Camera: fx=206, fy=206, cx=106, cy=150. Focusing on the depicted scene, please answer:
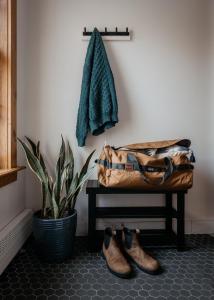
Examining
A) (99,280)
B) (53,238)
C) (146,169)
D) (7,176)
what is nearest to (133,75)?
(146,169)

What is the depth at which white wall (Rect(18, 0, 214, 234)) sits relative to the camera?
1.65m

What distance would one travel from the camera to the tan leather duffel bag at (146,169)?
1305 millimetres

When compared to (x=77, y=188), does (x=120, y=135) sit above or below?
above

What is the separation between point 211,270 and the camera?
1202 mm

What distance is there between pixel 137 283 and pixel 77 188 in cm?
65

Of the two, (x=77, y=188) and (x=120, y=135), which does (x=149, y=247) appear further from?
(x=120, y=135)

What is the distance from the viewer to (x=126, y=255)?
1.35 meters

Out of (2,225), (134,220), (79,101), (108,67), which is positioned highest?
Result: (108,67)

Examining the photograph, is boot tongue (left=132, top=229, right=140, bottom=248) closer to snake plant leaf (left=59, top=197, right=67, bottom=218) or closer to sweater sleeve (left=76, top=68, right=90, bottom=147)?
snake plant leaf (left=59, top=197, right=67, bottom=218)

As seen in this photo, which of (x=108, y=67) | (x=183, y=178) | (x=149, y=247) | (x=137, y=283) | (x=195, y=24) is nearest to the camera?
(x=137, y=283)

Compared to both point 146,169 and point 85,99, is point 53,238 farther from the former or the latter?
point 85,99

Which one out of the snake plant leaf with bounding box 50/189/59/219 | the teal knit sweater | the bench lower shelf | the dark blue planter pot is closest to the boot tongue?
the bench lower shelf

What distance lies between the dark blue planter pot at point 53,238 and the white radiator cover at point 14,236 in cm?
15

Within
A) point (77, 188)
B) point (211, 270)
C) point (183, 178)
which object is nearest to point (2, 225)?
point (77, 188)
